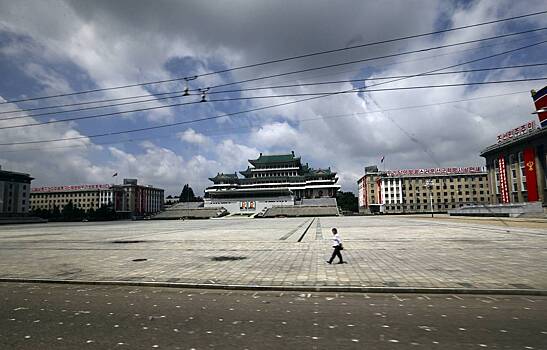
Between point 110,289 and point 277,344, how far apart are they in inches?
222

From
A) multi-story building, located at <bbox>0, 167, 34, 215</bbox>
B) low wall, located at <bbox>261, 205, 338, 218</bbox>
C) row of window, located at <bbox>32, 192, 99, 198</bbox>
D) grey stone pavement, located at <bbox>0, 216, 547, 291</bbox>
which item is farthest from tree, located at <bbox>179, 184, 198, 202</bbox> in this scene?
grey stone pavement, located at <bbox>0, 216, 547, 291</bbox>

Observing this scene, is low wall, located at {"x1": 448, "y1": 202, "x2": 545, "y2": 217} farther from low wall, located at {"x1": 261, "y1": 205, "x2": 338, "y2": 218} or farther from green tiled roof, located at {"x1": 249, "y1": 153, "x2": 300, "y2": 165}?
green tiled roof, located at {"x1": 249, "y1": 153, "x2": 300, "y2": 165}

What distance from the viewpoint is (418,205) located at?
121m

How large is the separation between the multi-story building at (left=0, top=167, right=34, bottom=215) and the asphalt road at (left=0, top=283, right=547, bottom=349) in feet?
386

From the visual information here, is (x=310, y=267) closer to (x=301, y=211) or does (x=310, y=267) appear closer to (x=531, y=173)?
(x=531, y=173)

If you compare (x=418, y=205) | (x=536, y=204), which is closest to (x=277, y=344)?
(x=536, y=204)

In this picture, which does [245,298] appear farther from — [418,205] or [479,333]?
[418,205]

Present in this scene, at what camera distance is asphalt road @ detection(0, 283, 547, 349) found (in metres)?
4.54

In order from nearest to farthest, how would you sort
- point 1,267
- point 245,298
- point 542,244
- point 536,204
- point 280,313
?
point 280,313
point 245,298
point 1,267
point 542,244
point 536,204

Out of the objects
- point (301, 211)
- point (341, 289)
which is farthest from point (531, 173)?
point (341, 289)

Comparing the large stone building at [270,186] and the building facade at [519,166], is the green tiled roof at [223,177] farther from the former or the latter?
the building facade at [519,166]

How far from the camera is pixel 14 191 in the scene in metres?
104

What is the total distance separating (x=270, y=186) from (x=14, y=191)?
8283 cm

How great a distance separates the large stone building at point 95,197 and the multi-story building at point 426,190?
97.5m
